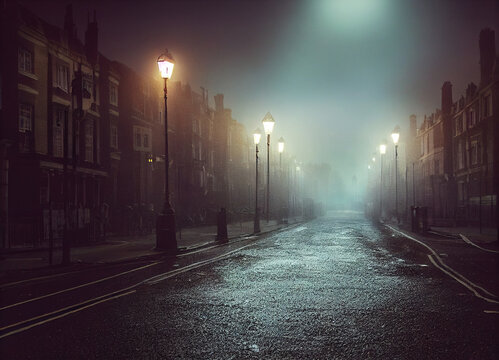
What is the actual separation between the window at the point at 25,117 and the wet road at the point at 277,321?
55.6 feet

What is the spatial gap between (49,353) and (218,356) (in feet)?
5.61

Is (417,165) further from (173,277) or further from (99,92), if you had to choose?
(173,277)

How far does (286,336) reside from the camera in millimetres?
5527

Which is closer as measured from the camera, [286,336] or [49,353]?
[49,353]

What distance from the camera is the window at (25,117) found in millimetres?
23692

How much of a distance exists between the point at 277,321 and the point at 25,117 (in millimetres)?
21640

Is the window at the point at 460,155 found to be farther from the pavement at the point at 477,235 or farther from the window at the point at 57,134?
the window at the point at 57,134

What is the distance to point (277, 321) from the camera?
626 centimetres

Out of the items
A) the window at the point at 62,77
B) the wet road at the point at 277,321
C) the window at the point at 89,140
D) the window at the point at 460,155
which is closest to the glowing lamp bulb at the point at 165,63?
the wet road at the point at 277,321

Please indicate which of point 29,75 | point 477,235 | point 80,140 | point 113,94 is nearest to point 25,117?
point 29,75

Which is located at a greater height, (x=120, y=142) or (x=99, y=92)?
(x=99, y=92)

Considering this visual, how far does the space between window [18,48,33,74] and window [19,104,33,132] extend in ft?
5.79

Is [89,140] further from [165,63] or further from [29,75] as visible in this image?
[165,63]

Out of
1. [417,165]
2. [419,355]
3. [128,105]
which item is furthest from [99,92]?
[417,165]
